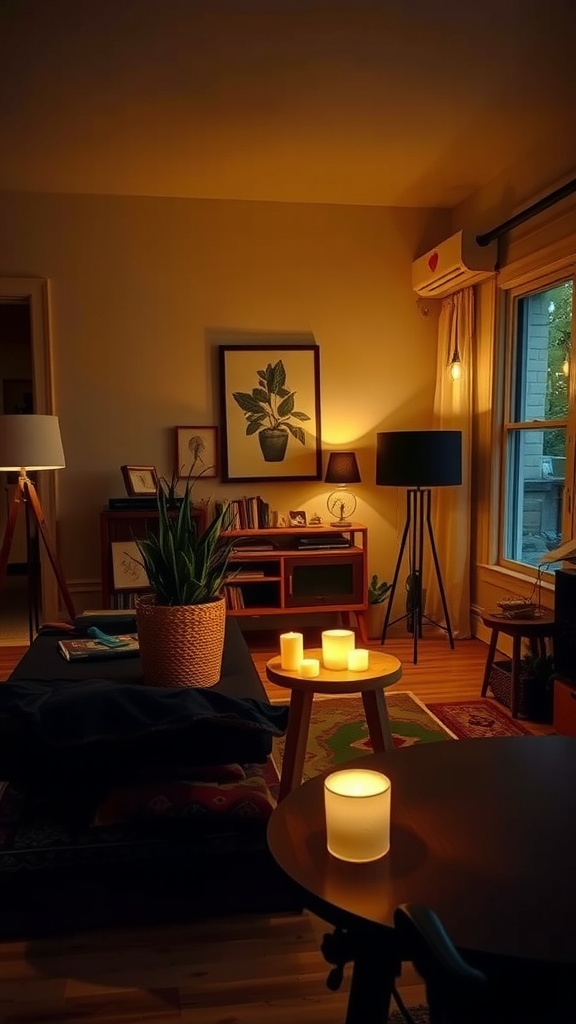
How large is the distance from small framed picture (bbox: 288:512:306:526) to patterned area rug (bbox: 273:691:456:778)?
128cm

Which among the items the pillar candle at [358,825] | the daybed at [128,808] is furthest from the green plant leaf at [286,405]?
the pillar candle at [358,825]

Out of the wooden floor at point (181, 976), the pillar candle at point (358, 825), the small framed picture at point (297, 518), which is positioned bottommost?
the wooden floor at point (181, 976)

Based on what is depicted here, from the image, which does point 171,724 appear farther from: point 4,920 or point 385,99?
point 385,99

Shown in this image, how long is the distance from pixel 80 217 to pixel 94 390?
0.95 metres

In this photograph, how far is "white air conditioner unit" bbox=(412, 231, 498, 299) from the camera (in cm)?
409

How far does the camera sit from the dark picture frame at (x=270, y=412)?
181 inches

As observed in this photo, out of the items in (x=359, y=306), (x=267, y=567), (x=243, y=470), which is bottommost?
(x=267, y=567)

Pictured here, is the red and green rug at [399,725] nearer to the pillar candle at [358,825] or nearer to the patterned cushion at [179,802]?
the patterned cushion at [179,802]

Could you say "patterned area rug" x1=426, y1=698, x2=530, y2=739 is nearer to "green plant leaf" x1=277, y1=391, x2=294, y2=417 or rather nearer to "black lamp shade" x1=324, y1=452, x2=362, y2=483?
"black lamp shade" x1=324, y1=452, x2=362, y2=483

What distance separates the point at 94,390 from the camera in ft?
14.7

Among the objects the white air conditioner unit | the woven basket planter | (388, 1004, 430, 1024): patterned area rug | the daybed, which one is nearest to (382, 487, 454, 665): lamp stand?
the white air conditioner unit

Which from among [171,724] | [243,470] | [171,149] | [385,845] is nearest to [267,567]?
[243,470]

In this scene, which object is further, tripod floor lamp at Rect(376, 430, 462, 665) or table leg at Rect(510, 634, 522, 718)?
tripod floor lamp at Rect(376, 430, 462, 665)

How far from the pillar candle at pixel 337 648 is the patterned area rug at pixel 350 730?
51cm
